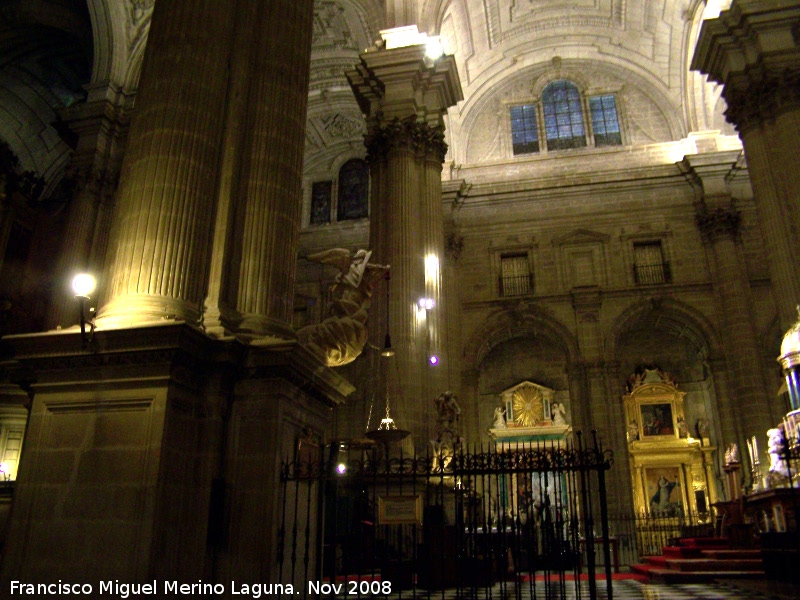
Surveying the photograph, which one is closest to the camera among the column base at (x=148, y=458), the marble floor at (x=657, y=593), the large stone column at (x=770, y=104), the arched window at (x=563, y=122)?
the column base at (x=148, y=458)

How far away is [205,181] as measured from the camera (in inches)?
248

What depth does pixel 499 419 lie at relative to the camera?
888 inches

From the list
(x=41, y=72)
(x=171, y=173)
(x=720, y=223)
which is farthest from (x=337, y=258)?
(x=41, y=72)

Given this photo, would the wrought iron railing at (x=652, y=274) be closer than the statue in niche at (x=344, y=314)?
No

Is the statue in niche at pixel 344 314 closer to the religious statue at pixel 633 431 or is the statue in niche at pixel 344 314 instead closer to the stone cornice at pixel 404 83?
the stone cornice at pixel 404 83

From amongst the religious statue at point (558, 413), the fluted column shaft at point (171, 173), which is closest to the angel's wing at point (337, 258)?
the fluted column shaft at point (171, 173)

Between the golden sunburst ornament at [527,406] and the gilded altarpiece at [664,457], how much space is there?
2.88 meters

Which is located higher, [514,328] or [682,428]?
[514,328]

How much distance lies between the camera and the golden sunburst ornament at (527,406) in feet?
73.3

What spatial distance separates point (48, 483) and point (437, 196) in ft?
36.8

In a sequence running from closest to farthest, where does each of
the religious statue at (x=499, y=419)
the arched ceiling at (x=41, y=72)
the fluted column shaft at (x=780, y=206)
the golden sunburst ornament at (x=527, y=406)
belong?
the fluted column shaft at (x=780, y=206) → the arched ceiling at (x=41, y=72) → the golden sunburst ornament at (x=527, y=406) → the religious statue at (x=499, y=419)

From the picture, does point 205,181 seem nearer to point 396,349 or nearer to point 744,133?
point 396,349

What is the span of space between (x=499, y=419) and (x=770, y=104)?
41.4 feet

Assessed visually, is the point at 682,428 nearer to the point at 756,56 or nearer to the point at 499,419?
the point at 499,419
